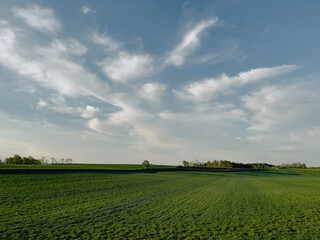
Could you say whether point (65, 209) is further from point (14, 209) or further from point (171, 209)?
point (171, 209)

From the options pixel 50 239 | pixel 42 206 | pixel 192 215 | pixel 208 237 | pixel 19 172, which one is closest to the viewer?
pixel 50 239

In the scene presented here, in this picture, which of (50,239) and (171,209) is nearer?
(50,239)

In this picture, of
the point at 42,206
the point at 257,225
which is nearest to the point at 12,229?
the point at 42,206

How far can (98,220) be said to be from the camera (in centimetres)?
1470

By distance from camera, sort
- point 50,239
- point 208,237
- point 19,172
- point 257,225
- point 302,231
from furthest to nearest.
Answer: point 19,172 → point 257,225 → point 302,231 → point 208,237 → point 50,239

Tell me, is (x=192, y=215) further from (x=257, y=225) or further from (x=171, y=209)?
(x=257, y=225)

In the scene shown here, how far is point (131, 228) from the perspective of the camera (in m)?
13.2

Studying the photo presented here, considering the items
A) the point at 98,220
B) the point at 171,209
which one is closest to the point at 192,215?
the point at 171,209

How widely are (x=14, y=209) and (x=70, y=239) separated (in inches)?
371

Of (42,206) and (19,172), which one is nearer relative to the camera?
(42,206)

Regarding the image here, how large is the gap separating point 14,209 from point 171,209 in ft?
43.5

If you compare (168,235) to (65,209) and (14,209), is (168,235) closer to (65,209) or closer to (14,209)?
(65,209)

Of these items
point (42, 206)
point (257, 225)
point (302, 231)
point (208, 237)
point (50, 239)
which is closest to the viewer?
point (50, 239)

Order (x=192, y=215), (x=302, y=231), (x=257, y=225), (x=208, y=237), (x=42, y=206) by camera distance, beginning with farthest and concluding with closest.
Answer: (x=42, y=206), (x=192, y=215), (x=257, y=225), (x=302, y=231), (x=208, y=237)
